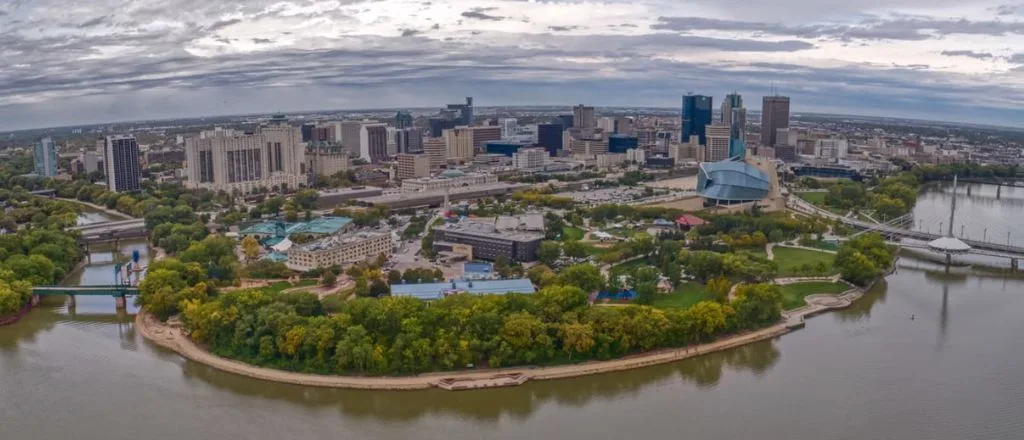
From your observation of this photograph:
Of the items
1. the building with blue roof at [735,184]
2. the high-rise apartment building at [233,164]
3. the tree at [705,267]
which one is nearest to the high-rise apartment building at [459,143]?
the high-rise apartment building at [233,164]

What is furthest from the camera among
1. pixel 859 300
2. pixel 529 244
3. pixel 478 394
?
pixel 529 244

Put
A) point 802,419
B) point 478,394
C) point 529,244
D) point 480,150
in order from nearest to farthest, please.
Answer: point 802,419 < point 478,394 < point 529,244 < point 480,150

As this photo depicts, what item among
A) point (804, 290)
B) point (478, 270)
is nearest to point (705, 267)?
point (804, 290)

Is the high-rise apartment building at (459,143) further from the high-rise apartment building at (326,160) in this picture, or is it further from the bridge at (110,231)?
the bridge at (110,231)

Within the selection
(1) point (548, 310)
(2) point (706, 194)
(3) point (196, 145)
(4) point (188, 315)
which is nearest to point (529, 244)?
(1) point (548, 310)

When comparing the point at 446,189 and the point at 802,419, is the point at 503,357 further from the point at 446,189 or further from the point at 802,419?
the point at 446,189
